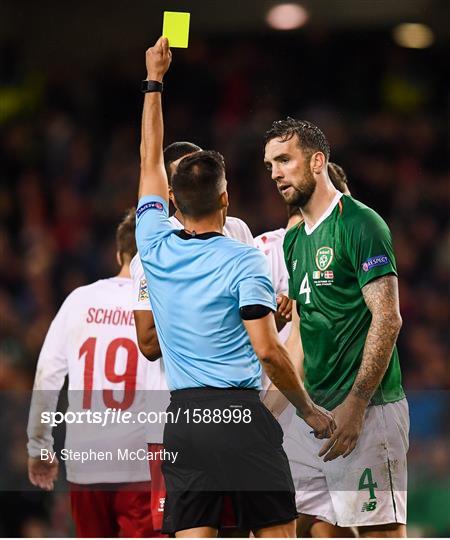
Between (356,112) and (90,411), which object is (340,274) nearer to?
(90,411)

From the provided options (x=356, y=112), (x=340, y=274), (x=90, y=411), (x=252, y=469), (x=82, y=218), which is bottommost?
(x=252, y=469)

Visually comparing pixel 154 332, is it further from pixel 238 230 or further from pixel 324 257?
pixel 324 257

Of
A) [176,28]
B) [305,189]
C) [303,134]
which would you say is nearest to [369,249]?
[305,189]

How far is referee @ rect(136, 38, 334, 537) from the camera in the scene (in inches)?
106

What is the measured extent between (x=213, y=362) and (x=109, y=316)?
0.79 metres

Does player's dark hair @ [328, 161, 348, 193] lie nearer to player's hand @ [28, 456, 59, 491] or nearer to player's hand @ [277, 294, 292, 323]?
player's hand @ [277, 294, 292, 323]

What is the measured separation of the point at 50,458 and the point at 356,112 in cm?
176

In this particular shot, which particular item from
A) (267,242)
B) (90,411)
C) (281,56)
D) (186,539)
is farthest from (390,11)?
(186,539)

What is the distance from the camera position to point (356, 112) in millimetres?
4121

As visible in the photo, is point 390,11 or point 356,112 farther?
point 356,112

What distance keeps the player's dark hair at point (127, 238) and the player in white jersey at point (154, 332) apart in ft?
0.43

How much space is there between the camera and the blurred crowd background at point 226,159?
3602mm

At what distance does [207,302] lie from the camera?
8.93ft
